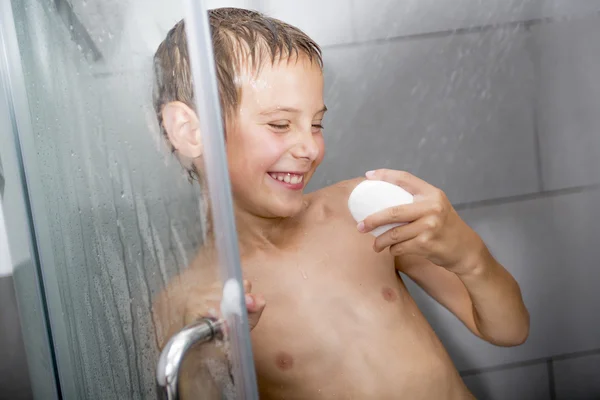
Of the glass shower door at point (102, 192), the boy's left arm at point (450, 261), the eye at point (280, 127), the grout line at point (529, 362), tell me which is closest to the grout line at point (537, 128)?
the grout line at point (529, 362)

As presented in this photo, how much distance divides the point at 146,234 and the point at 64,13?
0.68 feet

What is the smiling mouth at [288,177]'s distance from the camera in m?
0.82

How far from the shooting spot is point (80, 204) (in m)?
0.61

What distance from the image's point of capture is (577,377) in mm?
1418

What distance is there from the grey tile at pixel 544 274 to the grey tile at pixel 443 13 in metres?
0.37

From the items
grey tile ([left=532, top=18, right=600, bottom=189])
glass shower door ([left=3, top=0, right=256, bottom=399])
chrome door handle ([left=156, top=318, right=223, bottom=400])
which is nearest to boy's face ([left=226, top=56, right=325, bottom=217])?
glass shower door ([left=3, top=0, right=256, bottom=399])

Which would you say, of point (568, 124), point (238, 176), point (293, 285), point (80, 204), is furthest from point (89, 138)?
point (568, 124)

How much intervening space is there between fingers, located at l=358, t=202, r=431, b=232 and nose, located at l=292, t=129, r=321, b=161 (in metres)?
0.13

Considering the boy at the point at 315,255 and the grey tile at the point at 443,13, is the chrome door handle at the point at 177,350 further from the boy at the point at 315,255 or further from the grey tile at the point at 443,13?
the grey tile at the point at 443,13

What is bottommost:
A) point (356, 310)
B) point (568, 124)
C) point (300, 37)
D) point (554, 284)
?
point (554, 284)

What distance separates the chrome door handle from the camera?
0.46m

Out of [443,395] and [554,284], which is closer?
[443,395]

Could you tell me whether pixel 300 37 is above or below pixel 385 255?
above

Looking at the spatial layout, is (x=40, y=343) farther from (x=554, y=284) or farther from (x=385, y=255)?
(x=554, y=284)
